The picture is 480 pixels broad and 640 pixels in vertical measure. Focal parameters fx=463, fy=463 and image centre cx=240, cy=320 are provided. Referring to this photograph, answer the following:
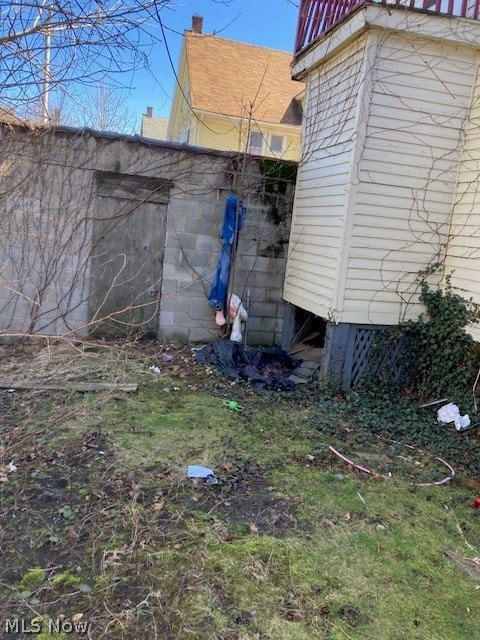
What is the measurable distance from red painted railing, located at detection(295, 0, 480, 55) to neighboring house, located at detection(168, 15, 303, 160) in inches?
255

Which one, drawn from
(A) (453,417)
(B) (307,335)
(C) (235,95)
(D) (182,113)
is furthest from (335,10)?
(D) (182,113)

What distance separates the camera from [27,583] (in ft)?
7.09

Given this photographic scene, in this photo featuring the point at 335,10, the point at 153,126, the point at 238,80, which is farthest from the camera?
the point at 153,126

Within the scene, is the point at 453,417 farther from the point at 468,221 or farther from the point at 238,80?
the point at 238,80

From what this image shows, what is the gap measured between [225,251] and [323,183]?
5.27ft

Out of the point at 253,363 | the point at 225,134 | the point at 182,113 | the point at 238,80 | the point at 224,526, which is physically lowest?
the point at 224,526

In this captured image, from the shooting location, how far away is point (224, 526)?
2.69 m

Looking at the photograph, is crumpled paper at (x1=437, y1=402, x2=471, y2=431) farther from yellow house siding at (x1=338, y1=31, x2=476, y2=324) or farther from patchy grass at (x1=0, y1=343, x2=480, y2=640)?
yellow house siding at (x1=338, y1=31, x2=476, y2=324)

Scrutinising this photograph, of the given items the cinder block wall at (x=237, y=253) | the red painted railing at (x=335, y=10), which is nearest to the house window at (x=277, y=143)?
the red painted railing at (x=335, y=10)

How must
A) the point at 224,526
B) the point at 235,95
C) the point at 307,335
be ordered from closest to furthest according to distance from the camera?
1. the point at 224,526
2. the point at 307,335
3. the point at 235,95

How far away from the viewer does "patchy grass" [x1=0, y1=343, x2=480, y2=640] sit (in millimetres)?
2072

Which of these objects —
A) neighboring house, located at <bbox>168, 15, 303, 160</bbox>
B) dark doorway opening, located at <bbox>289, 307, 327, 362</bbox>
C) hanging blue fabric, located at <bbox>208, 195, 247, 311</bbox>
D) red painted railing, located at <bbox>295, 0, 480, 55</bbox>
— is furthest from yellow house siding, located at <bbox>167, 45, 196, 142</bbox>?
dark doorway opening, located at <bbox>289, 307, 327, 362</bbox>

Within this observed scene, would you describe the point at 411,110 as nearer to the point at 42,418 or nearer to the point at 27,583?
the point at 42,418

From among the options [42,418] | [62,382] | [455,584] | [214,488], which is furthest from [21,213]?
[455,584]
